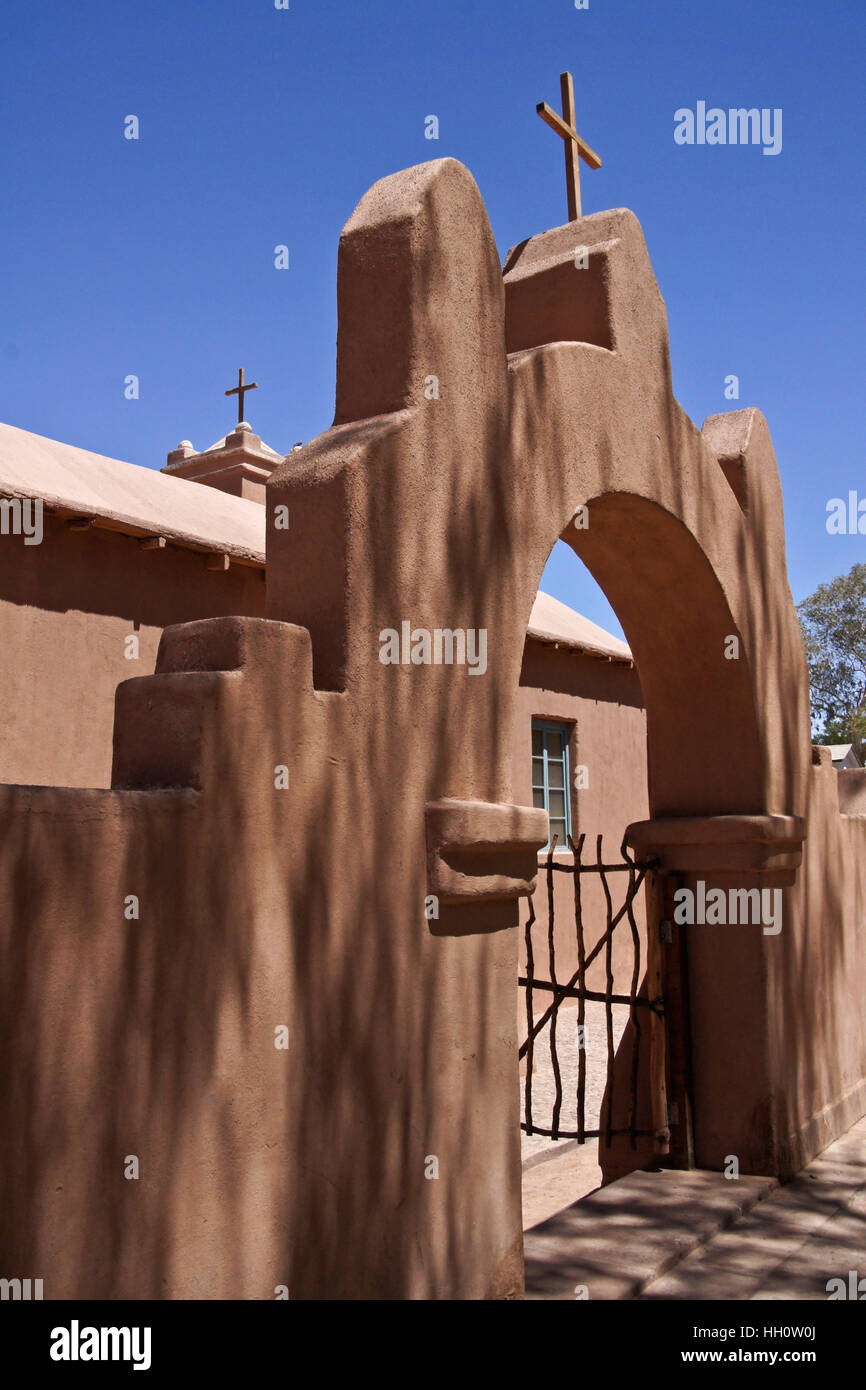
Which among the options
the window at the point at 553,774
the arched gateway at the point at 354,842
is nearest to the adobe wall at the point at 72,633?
the arched gateway at the point at 354,842

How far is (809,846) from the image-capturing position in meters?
6.38

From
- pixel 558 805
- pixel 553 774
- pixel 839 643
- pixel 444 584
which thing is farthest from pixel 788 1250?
pixel 839 643

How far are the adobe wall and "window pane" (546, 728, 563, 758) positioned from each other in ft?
16.6

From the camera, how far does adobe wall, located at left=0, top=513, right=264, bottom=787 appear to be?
7043 millimetres

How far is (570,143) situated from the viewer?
544 cm

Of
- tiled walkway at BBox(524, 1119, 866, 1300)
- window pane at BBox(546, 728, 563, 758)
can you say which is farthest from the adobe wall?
window pane at BBox(546, 728, 563, 758)

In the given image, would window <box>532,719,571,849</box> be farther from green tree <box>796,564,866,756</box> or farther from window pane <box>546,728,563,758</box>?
green tree <box>796,564,866,756</box>

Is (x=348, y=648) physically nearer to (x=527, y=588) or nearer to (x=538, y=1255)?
(x=527, y=588)

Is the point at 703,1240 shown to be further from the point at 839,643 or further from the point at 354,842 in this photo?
the point at 839,643

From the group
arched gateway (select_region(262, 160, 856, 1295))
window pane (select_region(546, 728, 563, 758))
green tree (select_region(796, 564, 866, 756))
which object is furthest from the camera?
green tree (select_region(796, 564, 866, 756))

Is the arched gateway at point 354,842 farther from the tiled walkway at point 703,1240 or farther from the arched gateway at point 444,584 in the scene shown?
the tiled walkway at point 703,1240

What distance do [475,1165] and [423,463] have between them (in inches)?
79.4

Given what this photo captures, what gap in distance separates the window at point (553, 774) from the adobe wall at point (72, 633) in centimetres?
476
